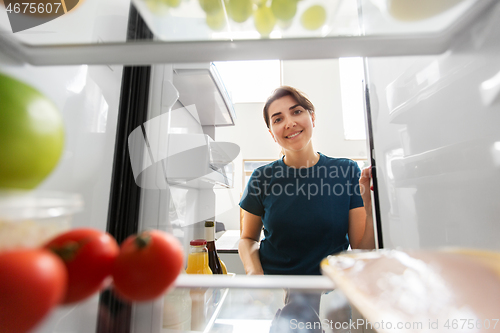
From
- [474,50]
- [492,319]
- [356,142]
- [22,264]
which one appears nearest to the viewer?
[22,264]

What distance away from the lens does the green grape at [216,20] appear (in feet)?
0.86

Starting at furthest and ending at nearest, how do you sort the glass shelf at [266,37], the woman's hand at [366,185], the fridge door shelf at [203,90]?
the fridge door shelf at [203,90] < the woman's hand at [366,185] < the glass shelf at [266,37]

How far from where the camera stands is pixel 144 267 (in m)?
0.14

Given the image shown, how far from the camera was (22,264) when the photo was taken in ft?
0.32

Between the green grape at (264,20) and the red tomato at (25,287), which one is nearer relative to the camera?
the red tomato at (25,287)

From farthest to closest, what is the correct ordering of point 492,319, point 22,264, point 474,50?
point 474,50 → point 492,319 → point 22,264

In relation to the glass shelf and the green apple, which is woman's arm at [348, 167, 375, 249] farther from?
the green apple

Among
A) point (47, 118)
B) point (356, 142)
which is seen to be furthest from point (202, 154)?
point (356, 142)

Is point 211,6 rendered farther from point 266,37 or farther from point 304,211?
point 304,211

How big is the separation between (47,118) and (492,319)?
16.3 inches

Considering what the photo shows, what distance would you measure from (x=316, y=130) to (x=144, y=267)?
2.63 meters

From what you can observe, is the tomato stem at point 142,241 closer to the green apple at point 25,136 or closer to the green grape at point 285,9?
the green apple at point 25,136

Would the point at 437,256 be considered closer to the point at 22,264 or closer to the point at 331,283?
the point at 331,283

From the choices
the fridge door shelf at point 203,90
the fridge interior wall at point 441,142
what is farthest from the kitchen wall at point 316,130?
the fridge interior wall at point 441,142
